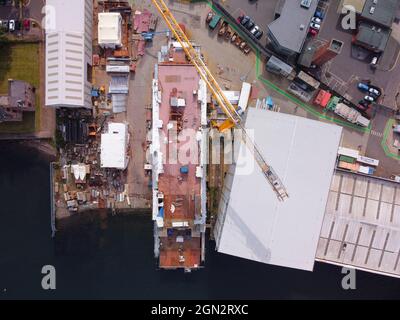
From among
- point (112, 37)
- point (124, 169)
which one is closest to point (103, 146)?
point (124, 169)

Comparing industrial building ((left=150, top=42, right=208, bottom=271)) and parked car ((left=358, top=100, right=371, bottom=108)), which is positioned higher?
parked car ((left=358, top=100, right=371, bottom=108))

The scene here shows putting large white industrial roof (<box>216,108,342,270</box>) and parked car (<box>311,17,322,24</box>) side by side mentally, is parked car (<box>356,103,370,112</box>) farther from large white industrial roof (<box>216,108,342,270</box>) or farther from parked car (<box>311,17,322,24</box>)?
parked car (<box>311,17,322,24</box>)

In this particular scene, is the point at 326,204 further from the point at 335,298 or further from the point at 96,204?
the point at 96,204

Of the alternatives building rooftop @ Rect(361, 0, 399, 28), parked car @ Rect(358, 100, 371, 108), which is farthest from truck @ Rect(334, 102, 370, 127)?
building rooftop @ Rect(361, 0, 399, 28)

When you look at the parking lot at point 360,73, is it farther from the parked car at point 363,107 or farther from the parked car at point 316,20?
the parked car at point 316,20

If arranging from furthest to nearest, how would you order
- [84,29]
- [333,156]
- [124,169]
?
[124,169] → [84,29] → [333,156]

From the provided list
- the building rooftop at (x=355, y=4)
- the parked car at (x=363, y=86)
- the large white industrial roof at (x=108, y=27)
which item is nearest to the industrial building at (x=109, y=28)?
the large white industrial roof at (x=108, y=27)
